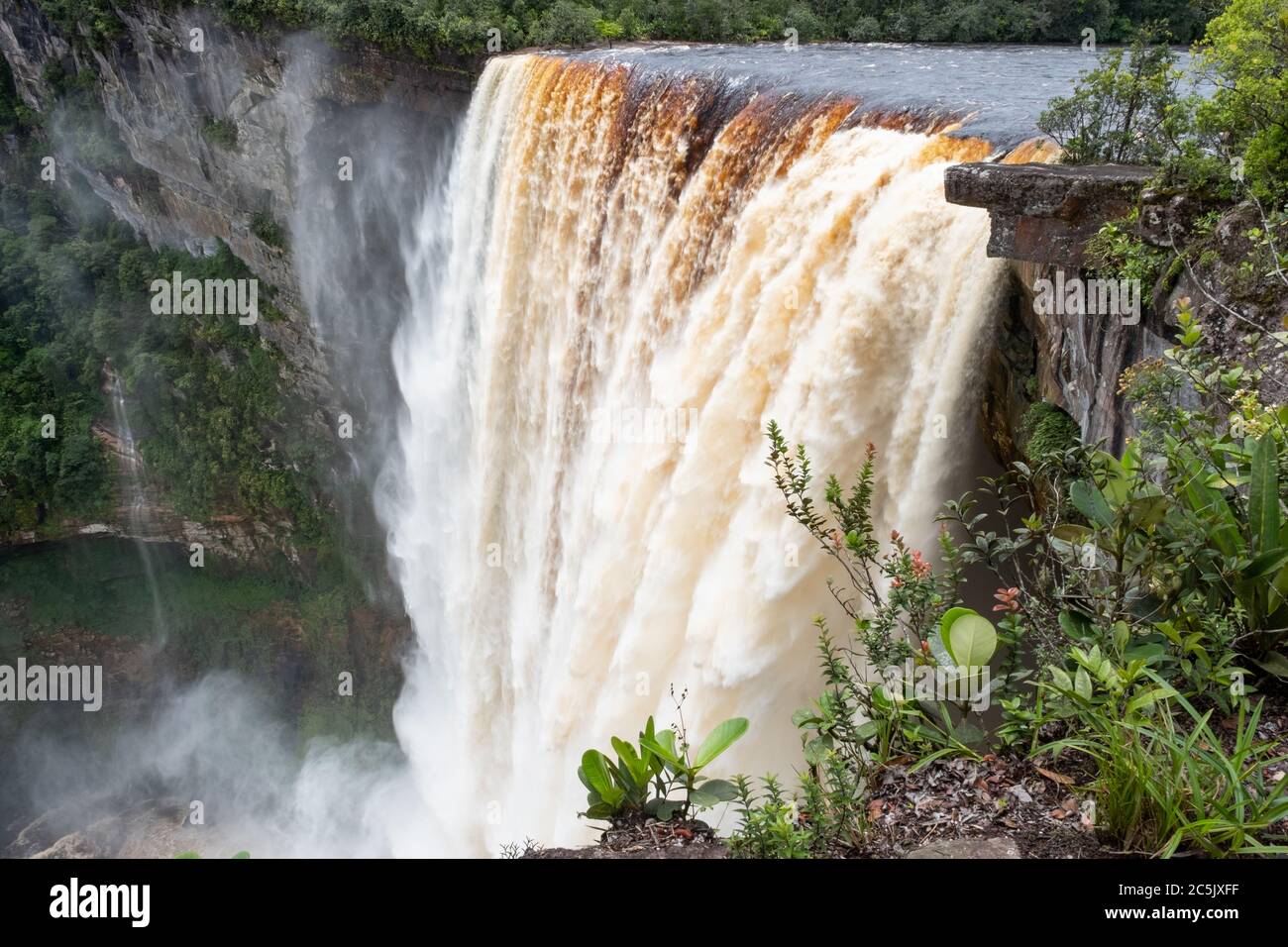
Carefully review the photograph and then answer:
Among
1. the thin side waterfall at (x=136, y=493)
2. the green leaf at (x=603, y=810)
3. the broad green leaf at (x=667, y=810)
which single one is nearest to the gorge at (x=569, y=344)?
the thin side waterfall at (x=136, y=493)

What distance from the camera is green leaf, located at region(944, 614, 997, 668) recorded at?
134 inches

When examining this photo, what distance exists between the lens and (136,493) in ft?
69.2

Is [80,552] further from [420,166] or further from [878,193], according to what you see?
[878,193]

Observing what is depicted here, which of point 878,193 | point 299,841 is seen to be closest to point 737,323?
point 878,193

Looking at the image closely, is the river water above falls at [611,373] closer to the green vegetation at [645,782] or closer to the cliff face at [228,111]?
the cliff face at [228,111]

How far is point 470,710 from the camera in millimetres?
13898

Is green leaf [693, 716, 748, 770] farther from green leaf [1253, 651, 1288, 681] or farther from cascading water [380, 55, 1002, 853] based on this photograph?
cascading water [380, 55, 1002, 853]

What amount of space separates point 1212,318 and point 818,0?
16.1m

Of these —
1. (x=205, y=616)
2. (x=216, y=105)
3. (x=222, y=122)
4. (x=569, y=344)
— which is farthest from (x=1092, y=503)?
(x=205, y=616)

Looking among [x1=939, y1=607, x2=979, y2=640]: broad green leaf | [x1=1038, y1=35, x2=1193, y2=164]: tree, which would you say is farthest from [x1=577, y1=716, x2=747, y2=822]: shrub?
[x1=1038, y1=35, x2=1193, y2=164]: tree

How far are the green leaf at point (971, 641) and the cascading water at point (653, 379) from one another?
204cm

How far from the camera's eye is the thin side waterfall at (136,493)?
69.1 feet

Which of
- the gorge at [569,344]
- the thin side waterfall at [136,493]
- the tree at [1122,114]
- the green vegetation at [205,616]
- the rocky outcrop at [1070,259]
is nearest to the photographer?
the rocky outcrop at [1070,259]

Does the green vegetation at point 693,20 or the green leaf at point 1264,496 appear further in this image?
the green vegetation at point 693,20
